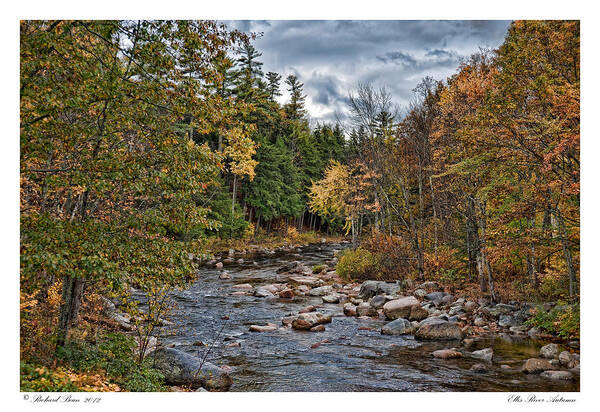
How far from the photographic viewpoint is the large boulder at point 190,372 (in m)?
6.01

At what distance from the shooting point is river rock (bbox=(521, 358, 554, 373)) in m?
6.56

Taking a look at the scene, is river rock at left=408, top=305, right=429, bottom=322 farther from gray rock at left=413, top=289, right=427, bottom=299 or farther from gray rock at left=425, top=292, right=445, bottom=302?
gray rock at left=413, top=289, right=427, bottom=299

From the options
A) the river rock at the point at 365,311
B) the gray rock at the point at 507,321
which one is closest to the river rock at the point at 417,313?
the river rock at the point at 365,311

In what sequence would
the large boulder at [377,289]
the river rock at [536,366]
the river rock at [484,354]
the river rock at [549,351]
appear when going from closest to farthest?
the river rock at [536,366], the river rock at [549,351], the river rock at [484,354], the large boulder at [377,289]

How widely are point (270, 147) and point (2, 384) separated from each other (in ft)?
86.2

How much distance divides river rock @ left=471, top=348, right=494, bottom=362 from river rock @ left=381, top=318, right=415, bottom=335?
1.92m

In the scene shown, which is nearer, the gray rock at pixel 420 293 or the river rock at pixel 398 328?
the river rock at pixel 398 328

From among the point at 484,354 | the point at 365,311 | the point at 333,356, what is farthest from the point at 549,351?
the point at 365,311

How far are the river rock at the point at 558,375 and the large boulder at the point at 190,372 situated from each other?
16.3 feet

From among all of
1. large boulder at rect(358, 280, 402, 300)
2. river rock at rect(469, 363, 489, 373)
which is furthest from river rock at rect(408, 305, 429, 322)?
river rock at rect(469, 363, 489, 373)

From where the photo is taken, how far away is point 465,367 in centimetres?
696

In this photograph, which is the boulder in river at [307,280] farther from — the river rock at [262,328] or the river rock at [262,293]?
the river rock at [262,328]
